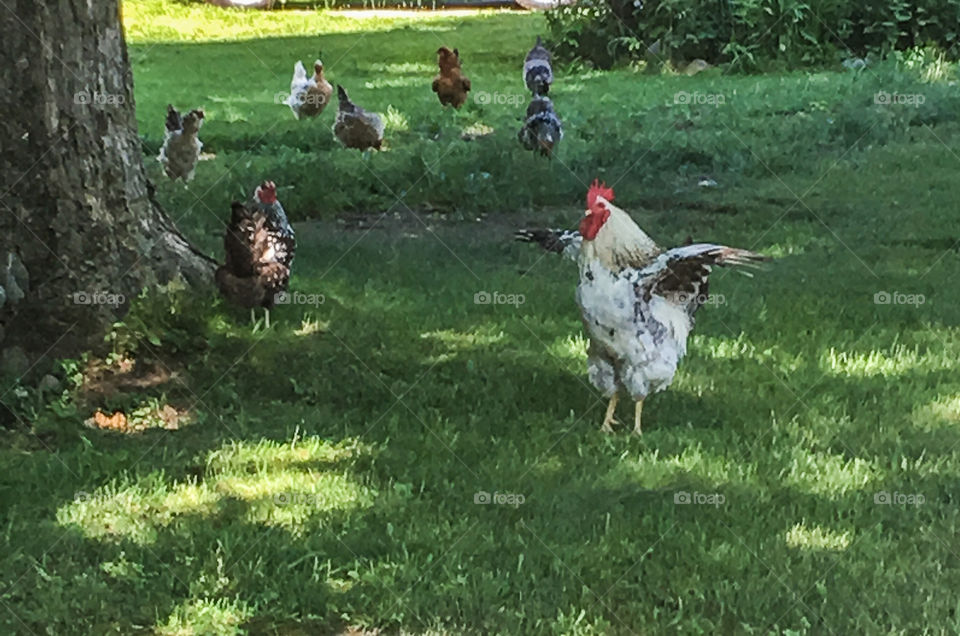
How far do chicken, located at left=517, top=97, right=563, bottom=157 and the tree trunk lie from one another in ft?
17.7

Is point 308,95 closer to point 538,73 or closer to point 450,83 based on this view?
point 450,83

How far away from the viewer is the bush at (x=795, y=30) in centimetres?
1698

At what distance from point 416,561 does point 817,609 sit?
1.28 metres

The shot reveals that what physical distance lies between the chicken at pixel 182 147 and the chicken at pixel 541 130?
9.52ft

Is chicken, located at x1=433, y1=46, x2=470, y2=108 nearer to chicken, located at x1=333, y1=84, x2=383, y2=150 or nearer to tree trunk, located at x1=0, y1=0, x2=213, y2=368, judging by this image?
chicken, located at x1=333, y1=84, x2=383, y2=150

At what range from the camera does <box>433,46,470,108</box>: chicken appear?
13148 millimetres

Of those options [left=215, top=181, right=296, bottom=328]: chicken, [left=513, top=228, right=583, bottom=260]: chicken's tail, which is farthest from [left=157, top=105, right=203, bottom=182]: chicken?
[left=513, top=228, right=583, bottom=260]: chicken's tail

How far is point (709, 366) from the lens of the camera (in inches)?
222

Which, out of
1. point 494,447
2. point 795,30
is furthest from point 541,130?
point 795,30

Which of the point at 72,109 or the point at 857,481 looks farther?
the point at 72,109

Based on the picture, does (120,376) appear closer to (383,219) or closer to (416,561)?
(416,561)

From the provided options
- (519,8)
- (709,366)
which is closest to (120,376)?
(709,366)

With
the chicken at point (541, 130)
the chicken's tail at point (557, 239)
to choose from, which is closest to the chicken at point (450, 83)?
the chicken at point (541, 130)

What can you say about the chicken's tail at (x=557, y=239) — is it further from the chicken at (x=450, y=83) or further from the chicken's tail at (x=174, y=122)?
the chicken at (x=450, y=83)
